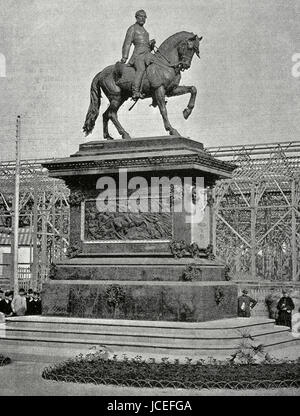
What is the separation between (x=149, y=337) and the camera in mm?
16578

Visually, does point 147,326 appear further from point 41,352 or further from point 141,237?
point 141,237

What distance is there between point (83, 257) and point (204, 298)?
3.33 m

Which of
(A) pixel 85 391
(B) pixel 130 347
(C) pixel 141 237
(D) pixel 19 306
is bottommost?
(A) pixel 85 391

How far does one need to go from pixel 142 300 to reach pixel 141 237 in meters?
1.62

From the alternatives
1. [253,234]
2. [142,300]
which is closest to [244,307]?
[142,300]

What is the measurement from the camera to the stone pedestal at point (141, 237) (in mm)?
17875

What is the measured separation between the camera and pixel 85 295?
18.6 metres

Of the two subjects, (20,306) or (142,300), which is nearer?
(142,300)

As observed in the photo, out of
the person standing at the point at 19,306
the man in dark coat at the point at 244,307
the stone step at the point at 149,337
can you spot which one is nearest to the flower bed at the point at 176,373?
the stone step at the point at 149,337

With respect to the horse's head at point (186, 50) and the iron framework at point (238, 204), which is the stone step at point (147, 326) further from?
the iron framework at point (238, 204)
